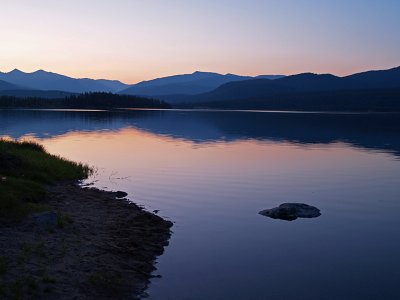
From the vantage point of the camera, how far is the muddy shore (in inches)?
569

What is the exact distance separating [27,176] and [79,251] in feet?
45.9

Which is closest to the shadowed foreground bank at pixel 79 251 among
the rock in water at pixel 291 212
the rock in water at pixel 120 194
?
the rock in water at pixel 120 194

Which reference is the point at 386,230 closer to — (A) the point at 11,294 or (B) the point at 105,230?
(B) the point at 105,230

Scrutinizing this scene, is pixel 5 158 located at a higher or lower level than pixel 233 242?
higher

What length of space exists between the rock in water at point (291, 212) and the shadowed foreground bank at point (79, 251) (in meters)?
6.40

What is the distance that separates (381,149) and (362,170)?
23484 millimetres

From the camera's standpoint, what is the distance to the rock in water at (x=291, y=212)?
26.6 m

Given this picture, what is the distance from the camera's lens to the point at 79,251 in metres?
18.1

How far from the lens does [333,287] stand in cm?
1684

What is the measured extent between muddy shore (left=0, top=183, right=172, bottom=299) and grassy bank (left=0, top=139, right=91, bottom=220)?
3.39 feet

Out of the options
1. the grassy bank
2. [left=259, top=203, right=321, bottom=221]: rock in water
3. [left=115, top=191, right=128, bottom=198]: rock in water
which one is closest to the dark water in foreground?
[left=115, top=191, right=128, bottom=198]: rock in water

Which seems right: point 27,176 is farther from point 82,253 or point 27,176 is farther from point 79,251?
point 82,253

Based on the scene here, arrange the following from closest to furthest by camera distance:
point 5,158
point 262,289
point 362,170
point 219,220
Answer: point 262,289 → point 219,220 → point 5,158 → point 362,170

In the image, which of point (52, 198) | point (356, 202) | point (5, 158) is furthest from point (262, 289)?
point (5, 158)
